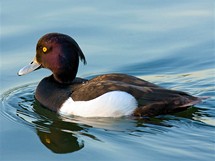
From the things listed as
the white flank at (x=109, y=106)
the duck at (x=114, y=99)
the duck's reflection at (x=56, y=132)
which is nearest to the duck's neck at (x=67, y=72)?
the duck at (x=114, y=99)

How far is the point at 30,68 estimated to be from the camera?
8.24 m

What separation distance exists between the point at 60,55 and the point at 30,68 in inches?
18.5

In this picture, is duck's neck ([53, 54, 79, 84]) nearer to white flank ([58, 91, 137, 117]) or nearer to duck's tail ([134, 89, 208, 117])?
white flank ([58, 91, 137, 117])

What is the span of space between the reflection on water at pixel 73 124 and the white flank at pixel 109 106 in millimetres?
76

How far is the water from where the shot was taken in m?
6.66

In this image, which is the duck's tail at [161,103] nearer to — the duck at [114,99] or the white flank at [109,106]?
the duck at [114,99]

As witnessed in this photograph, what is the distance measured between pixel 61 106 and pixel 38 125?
0.42 meters

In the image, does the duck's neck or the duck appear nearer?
the duck

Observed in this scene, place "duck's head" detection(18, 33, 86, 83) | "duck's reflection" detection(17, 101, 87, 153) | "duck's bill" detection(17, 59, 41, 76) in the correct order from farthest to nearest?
"duck's bill" detection(17, 59, 41, 76)
"duck's head" detection(18, 33, 86, 83)
"duck's reflection" detection(17, 101, 87, 153)

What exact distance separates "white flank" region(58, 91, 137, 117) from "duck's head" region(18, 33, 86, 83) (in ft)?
1.99

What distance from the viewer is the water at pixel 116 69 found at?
666cm

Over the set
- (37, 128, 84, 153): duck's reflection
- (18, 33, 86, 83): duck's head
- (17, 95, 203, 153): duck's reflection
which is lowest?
(37, 128, 84, 153): duck's reflection

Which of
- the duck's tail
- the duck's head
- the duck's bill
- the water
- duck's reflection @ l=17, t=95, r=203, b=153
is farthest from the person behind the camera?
the duck's bill

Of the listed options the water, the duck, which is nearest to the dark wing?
the duck
